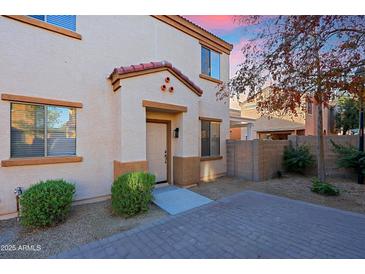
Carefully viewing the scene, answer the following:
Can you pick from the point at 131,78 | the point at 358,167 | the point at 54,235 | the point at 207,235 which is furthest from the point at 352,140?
the point at 54,235

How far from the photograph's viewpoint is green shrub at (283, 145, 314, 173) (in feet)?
31.7

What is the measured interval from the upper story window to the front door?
386 centimetres

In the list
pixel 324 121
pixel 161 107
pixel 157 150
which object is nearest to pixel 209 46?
pixel 161 107

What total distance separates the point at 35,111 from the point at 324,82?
7.37m

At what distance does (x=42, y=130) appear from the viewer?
17.4 ft

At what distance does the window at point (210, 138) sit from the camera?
29.4 ft

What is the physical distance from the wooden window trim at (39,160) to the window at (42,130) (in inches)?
6.9

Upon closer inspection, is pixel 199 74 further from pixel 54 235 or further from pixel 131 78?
pixel 54 235

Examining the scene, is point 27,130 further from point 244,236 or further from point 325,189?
point 325,189

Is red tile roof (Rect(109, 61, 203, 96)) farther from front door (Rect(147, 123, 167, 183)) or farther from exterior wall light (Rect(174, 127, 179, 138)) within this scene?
front door (Rect(147, 123, 167, 183))

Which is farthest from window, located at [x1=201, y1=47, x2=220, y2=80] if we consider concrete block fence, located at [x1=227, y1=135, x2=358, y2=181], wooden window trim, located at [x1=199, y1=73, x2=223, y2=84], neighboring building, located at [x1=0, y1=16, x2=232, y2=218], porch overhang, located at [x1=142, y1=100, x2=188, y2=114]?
concrete block fence, located at [x1=227, y1=135, x2=358, y2=181]

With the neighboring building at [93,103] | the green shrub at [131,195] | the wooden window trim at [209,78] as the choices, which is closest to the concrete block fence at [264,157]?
the neighboring building at [93,103]

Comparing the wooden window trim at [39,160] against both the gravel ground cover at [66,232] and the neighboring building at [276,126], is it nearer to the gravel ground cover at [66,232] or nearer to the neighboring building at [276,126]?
the gravel ground cover at [66,232]

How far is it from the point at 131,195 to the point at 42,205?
189cm
